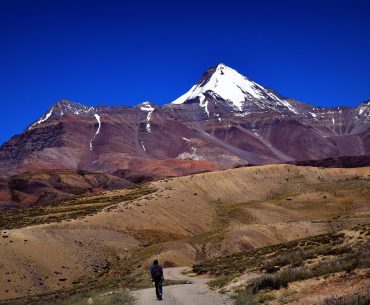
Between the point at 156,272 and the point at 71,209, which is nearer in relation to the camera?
the point at 156,272

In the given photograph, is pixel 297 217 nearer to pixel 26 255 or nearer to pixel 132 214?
pixel 132 214

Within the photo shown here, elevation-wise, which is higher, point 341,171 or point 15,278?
point 341,171

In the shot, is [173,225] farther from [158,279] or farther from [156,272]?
[158,279]

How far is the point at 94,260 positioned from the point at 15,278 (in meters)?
12.6

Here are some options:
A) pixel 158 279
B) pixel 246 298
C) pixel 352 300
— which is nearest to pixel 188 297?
pixel 158 279

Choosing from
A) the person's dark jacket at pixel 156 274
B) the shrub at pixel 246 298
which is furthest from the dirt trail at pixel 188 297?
the person's dark jacket at pixel 156 274

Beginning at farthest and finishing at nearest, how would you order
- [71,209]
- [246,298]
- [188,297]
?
[71,209] → [188,297] → [246,298]

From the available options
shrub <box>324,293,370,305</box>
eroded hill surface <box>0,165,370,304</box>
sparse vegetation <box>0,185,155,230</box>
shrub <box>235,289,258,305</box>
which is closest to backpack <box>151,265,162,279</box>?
shrub <box>235,289,258,305</box>

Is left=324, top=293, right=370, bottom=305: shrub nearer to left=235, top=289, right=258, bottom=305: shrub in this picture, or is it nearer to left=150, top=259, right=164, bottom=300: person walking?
left=235, top=289, right=258, bottom=305: shrub

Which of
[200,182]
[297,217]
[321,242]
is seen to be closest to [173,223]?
[297,217]

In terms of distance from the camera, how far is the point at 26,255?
53.6 metres

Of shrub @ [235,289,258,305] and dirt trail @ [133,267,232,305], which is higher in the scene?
shrub @ [235,289,258,305]

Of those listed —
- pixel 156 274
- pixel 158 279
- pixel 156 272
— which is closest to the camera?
pixel 158 279

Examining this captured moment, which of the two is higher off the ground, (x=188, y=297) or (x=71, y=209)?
Result: (x=71, y=209)
